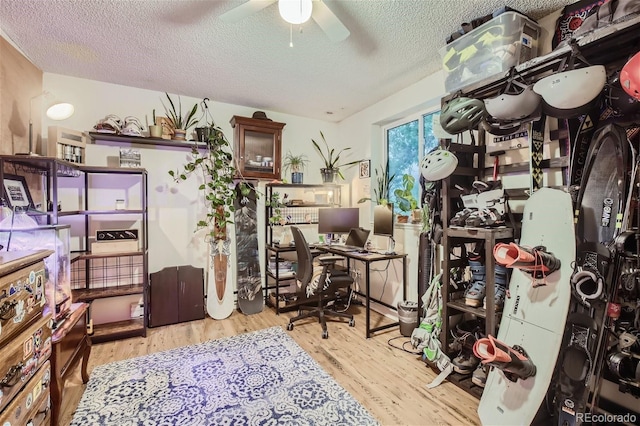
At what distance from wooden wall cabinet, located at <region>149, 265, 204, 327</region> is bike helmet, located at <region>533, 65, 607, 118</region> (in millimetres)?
3388

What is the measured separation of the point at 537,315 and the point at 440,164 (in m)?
1.07

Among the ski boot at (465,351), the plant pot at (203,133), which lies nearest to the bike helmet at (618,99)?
the ski boot at (465,351)

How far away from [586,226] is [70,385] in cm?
341

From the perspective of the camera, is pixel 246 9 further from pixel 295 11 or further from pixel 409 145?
pixel 409 145

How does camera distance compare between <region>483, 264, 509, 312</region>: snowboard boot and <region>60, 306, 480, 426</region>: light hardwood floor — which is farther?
<region>483, 264, 509, 312</region>: snowboard boot

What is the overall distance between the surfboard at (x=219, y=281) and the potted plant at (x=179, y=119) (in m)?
1.22

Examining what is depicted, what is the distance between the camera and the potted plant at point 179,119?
329 cm

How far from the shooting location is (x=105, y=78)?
2.99 m

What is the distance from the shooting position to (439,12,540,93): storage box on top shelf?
1.89 metres

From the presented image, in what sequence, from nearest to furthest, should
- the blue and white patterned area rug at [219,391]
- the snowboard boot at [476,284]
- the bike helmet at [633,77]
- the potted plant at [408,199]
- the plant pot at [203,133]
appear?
the bike helmet at [633,77]
the blue and white patterned area rug at [219,391]
the snowboard boot at [476,284]
the potted plant at [408,199]
the plant pot at [203,133]

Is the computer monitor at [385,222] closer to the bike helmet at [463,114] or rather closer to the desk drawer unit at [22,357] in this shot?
the bike helmet at [463,114]

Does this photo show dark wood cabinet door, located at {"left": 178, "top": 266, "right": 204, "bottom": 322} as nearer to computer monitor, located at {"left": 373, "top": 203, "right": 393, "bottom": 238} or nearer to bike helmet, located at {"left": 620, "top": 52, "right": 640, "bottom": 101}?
computer monitor, located at {"left": 373, "top": 203, "right": 393, "bottom": 238}

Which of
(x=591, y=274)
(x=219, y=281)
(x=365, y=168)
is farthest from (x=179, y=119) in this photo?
(x=591, y=274)

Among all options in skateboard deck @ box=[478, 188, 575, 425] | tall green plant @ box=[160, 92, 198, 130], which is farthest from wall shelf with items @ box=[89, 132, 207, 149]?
skateboard deck @ box=[478, 188, 575, 425]
